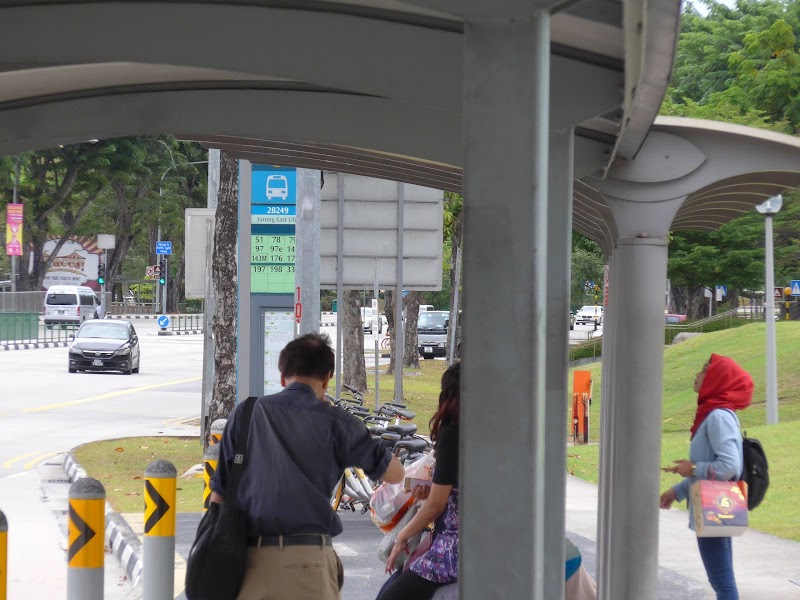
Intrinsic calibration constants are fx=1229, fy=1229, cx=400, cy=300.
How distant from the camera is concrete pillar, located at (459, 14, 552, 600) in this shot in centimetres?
329

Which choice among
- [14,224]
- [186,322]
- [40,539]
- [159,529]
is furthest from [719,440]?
[186,322]

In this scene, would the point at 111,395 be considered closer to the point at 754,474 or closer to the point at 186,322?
the point at 754,474

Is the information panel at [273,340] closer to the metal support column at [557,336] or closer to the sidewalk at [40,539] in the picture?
the sidewalk at [40,539]

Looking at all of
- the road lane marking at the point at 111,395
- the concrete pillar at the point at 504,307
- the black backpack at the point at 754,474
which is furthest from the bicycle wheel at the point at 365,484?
the road lane marking at the point at 111,395

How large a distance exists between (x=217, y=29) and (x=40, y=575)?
20.4ft

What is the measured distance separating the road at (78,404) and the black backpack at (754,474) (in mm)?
10606

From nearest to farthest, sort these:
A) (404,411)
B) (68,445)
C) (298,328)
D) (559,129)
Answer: (559,129)
(404,411)
(298,328)
(68,445)

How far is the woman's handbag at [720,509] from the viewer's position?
605cm

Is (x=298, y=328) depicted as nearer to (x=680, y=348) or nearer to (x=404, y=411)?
(x=404, y=411)

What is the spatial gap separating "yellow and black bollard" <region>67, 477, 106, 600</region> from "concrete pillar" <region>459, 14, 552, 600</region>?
2.52m

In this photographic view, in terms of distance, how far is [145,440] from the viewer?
685 inches

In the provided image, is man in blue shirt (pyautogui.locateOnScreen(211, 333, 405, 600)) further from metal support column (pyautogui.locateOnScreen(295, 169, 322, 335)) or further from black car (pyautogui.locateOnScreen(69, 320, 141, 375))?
black car (pyautogui.locateOnScreen(69, 320, 141, 375))

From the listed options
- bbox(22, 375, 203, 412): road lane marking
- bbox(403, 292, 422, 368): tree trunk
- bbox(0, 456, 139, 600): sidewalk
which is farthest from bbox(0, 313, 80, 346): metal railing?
bbox(0, 456, 139, 600): sidewalk

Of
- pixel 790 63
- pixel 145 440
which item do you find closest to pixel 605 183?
pixel 145 440
